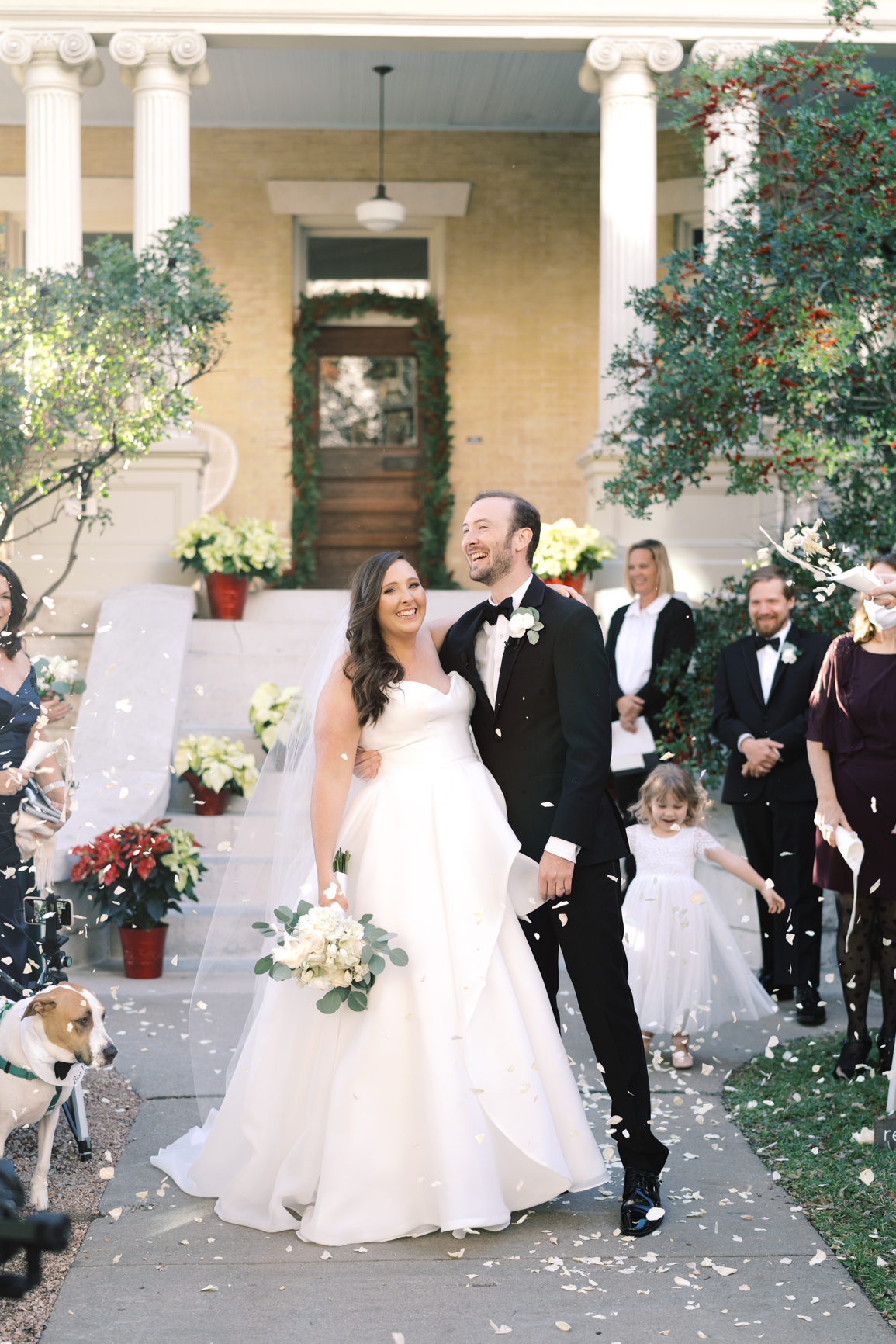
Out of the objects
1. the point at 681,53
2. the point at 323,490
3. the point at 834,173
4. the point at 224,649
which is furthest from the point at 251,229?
the point at 834,173

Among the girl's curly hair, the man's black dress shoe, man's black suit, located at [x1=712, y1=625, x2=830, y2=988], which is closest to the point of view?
the girl's curly hair

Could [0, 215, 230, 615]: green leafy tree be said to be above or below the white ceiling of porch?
below

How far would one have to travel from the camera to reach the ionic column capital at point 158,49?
10.3 metres

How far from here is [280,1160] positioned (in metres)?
3.90

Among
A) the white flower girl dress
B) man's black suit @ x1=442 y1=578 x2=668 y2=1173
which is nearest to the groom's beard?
man's black suit @ x1=442 y1=578 x2=668 y2=1173

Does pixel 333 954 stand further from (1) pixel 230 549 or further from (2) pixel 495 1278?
(1) pixel 230 549

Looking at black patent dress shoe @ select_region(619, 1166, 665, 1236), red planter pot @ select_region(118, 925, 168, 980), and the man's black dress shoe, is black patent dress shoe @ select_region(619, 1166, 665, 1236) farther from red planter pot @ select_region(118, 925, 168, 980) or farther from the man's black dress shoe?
red planter pot @ select_region(118, 925, 168, 980)

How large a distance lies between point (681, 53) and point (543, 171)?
341 centimetres

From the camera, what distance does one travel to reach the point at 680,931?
5480 mm

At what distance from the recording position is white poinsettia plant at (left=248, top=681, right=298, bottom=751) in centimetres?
808

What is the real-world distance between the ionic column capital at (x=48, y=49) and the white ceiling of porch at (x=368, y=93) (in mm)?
1294

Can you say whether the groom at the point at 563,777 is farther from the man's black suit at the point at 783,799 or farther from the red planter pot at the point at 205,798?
the red planter pot at the point at 205,798

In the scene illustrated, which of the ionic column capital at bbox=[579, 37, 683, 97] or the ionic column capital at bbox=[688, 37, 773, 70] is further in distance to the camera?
the ionic column capital at bbox=[579, 37, 683, 97]

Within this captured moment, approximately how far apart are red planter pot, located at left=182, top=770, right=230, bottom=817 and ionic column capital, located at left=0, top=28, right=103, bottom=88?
19.6ft
